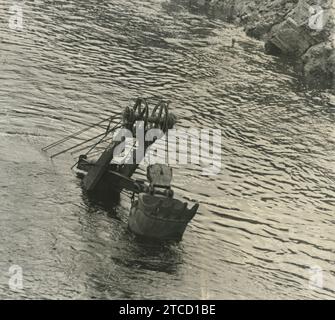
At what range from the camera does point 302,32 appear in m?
53.9

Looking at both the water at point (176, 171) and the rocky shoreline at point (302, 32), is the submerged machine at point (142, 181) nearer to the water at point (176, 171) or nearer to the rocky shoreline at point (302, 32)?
the water at point (176, 171)

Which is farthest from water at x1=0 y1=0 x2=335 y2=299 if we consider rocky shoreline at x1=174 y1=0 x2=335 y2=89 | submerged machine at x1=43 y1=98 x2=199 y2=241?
rocky shoreline at x1=174 y1=0 x2=335 y2=89

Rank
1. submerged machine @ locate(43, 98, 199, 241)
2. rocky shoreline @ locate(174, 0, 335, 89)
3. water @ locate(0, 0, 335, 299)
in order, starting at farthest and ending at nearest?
rocky shoreline @ locate(174, 0, 335, 89) → submerged machine @ locate(43, 98, 199, 241) → water @ locate(0, 0, 335, 299)

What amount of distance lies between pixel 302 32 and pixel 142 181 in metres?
33.0

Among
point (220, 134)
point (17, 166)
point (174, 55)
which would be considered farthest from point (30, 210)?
point (174, 55)

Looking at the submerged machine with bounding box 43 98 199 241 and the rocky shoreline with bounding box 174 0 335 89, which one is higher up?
the rocky shoreline with bounding box 174 0 335 89

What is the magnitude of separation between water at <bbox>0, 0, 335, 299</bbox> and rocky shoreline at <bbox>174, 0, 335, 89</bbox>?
5.97ft

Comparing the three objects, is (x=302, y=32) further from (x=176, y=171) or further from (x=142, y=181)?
(x=142, y=181)

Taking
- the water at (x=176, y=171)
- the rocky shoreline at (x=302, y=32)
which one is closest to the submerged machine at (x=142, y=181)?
the water at (x=176, y=171)

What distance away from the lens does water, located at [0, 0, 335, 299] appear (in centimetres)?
2359

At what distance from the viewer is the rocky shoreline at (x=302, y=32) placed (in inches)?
2031

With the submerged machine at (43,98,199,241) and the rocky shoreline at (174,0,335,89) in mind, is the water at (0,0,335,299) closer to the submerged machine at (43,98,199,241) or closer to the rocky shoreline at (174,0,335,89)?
the submerged machine at (43,98,199,241)

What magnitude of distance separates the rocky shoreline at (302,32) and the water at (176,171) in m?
1.82
